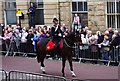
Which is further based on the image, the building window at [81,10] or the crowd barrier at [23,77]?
the building window at [81,10]

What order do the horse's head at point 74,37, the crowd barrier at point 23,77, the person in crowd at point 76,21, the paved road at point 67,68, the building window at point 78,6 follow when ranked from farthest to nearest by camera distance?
the building window at point 78,6 < the person in crowd at point 76,21 < the paved road at point 67,68 < the horse's head at point 74,37 < the crowd barrier at point 23,77

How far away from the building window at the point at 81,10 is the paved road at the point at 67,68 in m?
5.91

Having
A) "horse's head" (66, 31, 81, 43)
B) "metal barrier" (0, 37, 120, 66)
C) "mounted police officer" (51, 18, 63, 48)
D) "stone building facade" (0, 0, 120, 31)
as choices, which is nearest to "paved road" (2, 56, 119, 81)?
"metal barrier" (0, 37, 120, 66)

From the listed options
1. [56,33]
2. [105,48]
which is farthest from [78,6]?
[56,33]

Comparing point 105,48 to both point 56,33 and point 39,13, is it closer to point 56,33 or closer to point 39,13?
point 56,33

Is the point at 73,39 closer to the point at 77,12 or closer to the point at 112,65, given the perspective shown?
the point at 112,65

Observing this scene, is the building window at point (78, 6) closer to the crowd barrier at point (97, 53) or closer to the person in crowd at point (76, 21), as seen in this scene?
the person in crowd at point (76, 21)

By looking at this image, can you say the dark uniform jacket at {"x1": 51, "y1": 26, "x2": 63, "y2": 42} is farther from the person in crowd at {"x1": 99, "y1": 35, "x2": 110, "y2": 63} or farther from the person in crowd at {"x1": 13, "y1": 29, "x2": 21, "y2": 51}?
the person in crowd at {"x1": 13, "y1": 29, "x2": 21, "y2": 51}

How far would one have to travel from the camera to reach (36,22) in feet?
97.8

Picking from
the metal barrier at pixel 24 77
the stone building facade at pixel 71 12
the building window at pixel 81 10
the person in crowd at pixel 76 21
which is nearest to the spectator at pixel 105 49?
the stone building facade at pixel 71 12

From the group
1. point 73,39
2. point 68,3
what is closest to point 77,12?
point 68,3

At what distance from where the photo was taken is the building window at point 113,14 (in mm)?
25875

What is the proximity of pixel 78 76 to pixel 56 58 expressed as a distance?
4968 millimetres

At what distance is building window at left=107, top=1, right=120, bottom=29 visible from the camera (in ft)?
84.9
